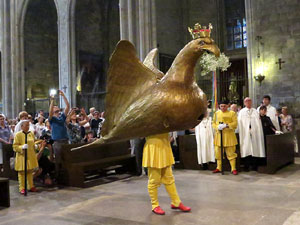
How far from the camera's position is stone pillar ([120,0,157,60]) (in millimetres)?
13500

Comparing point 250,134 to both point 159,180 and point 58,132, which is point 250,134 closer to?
point 159,180

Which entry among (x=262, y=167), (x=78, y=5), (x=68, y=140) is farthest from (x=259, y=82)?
(x=78, y=5)

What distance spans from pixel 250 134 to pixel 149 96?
177 inches

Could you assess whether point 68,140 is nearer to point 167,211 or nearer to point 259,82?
point 167,211

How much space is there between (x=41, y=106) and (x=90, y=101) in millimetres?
4299

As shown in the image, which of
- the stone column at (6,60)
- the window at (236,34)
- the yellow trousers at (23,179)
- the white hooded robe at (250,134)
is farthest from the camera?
the stone column at (6,60)

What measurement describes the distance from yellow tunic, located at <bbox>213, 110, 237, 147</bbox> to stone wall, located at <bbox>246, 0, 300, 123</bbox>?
7.21m

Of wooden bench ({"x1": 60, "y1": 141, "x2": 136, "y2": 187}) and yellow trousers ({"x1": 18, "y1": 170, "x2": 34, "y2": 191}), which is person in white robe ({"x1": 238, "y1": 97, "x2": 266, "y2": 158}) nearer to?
wooden bench ({"x1": 60, "y1": 141, "x2": 136, "y2": 187})

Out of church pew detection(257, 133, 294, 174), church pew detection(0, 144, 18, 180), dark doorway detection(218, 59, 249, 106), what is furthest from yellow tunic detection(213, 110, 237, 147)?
dark doorway detection(218, 59, 249, 106)

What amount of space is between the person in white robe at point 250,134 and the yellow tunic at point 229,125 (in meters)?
0.42

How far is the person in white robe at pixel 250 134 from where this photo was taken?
7.66m

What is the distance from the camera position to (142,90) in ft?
13.9

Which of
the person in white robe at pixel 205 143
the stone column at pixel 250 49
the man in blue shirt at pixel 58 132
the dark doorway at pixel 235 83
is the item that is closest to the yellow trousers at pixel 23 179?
the man in blue shirt at pixel 58 132

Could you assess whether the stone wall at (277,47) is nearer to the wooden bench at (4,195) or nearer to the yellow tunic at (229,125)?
the yellow tunic at (229,125)
